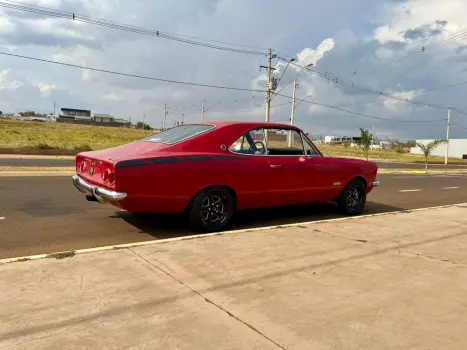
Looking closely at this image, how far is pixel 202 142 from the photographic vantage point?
19.3ft

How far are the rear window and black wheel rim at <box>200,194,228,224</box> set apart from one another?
3.05 ft

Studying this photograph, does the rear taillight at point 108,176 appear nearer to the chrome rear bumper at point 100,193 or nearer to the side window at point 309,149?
the chrome rear bumper at point 100,193

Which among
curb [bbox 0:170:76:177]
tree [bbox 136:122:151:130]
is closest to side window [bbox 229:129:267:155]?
curb [bbox 0:170:76:177]

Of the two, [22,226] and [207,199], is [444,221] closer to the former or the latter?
[207,199]

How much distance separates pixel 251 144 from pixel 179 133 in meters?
1.09

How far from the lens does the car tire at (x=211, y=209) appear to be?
575cm

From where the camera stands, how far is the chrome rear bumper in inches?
201

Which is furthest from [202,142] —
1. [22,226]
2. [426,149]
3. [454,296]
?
[426,149]

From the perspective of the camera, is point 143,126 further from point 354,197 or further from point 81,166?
point 81,166

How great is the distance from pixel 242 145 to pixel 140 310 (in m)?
3.51

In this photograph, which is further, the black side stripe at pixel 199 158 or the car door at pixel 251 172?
the car door at pixel 251 172

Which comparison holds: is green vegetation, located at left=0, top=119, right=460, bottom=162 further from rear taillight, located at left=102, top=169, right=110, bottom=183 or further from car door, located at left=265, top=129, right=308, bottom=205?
rear taillight, located at left=102, top=169, right=110, bottom=183

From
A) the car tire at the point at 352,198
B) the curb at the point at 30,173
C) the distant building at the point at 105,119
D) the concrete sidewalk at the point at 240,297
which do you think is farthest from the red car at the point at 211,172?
the distant building at the point at 105,119

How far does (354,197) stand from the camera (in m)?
8.05
